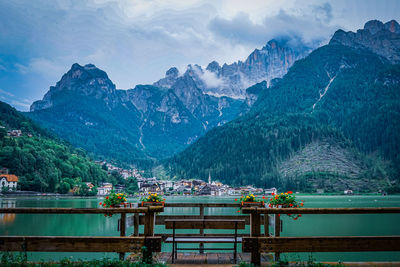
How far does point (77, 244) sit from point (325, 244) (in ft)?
17.4

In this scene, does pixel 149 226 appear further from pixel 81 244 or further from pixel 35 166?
pixel 35 166

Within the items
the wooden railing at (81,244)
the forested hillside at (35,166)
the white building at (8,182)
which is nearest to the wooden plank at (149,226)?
the wooden railing at (81,244)

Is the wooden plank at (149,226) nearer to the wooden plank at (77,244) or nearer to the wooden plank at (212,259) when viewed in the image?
the wooden plank at (77,244)

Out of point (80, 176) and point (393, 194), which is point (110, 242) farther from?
point (393, 194)

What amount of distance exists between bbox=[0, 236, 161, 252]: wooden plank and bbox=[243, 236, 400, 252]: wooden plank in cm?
229

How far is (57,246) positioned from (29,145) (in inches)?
6557

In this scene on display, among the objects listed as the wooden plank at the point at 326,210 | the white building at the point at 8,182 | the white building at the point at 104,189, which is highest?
the wooden plank at the point at 326,210

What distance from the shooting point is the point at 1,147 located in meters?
148

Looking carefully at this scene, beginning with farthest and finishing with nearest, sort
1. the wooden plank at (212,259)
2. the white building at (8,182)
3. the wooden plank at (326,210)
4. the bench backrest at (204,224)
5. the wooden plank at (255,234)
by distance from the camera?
the white building at (8,182) < the bench backrest at (204,224) < the wooden plank at (212,259) < the wooden plank at (326,210) < the wooden plank at (255,234)

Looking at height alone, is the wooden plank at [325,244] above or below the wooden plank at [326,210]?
below

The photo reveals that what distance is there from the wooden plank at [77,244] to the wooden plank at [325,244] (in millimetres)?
2289

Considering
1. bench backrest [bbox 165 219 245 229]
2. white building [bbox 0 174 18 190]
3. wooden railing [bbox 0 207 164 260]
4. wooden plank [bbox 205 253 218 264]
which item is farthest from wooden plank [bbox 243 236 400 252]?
white building [bbox 0 174 18 190]

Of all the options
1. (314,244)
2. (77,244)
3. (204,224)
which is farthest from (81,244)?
(314,244)

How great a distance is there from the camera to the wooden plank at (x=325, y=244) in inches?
302
